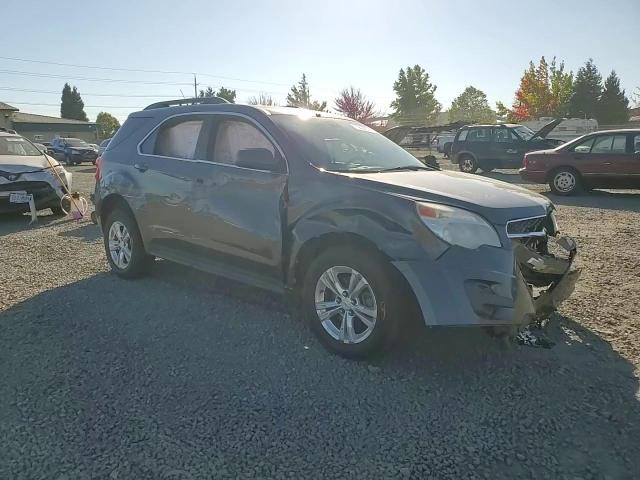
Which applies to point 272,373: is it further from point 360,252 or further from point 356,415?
point 360,252

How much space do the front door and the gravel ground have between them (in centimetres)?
57

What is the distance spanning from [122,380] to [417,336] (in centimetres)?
208

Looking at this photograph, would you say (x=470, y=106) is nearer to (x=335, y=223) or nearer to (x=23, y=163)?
(x=23, y=163)

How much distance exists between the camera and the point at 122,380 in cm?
310

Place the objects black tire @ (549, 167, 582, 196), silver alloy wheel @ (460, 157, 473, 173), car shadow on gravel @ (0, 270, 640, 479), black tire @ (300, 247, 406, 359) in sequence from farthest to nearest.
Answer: silver alloy wheel @ (460, 157, 473, 173) → black tire @ (549, 167, 582, 196) → black tire @ (300, 247, 406, 359) → car shadow on gravel @ (0, 270, 640, 479)

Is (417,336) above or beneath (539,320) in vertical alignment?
beneath

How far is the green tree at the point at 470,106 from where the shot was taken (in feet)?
262

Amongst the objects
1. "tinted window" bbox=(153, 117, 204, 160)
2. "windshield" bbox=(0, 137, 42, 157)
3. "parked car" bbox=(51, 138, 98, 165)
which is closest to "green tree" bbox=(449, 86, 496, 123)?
"parked car" bbox=(51, 138, 98, 165)

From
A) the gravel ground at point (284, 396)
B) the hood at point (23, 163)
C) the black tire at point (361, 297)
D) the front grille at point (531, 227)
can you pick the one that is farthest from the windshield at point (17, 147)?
the front grille at point (531, 227)

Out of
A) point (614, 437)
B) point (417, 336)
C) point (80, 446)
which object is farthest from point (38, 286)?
point (614, 437)

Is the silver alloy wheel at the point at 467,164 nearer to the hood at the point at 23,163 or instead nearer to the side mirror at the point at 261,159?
the hood at the point at 23,163

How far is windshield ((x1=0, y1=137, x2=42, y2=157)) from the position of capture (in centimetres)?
935

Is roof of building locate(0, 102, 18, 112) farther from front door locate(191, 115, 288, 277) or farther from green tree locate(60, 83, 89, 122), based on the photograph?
front door locate(191, 115, 288, 277)

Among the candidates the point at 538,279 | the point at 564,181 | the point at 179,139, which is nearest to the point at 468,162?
the point at 564,181
